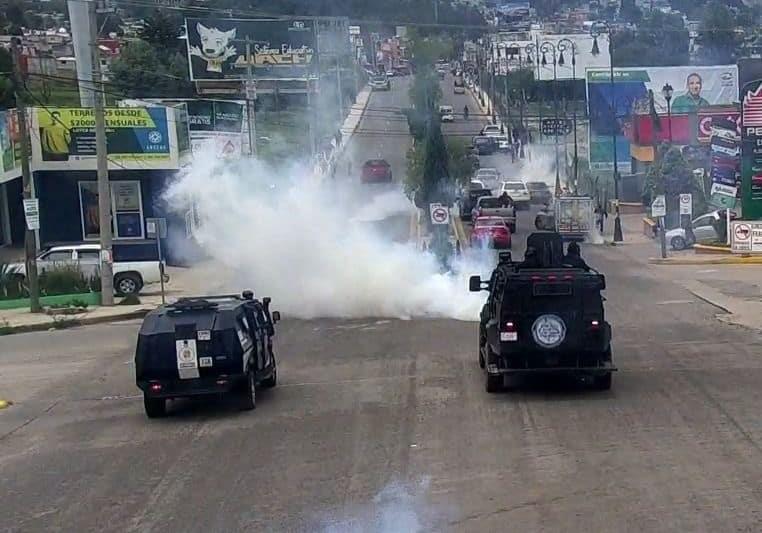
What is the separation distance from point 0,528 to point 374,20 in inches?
1240

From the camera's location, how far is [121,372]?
2134cm

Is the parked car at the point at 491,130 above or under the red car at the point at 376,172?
above

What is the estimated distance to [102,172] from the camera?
30.9 meters

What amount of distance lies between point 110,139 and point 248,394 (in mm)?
26828

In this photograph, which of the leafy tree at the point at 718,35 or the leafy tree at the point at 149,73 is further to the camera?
the leafy tree at the point at 718,35

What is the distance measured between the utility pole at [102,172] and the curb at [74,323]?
155 cm

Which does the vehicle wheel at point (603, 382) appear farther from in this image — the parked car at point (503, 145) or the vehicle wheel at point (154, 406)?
the parked car at point (503, 145)

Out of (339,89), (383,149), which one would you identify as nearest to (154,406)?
(339,89)

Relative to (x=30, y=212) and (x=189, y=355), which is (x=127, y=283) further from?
(x=189, y=355)

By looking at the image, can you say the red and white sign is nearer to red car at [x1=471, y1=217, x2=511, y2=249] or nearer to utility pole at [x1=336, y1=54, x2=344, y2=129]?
red car at [x1=471, y1=217, x2=511, y2=249]

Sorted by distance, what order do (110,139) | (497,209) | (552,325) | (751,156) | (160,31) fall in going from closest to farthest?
(552,325) → (110,139) → (751,156) → (497,209) → (160,31)

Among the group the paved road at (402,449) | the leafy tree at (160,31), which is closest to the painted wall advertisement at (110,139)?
the paved road at (402,449)

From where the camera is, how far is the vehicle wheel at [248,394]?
650 inches

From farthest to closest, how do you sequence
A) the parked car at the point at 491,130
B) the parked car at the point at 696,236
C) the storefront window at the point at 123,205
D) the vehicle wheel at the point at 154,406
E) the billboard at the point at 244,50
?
the parked car at the point at 491,130 → the billboard at the point at 244,50 → the parked car at the point at 696,236 → the storefront window at the point at 123,205 → the vehicle wheel at the point at 154,406
